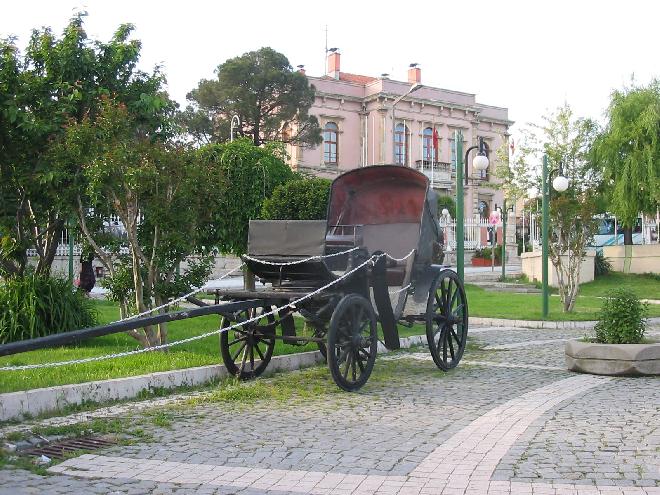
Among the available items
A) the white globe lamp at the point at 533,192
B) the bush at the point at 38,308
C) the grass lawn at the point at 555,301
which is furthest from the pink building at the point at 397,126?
the bush at the point at 38,308

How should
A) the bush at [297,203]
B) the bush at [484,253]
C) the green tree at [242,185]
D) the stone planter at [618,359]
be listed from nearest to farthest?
the stone planter at [618,359] < the bush at [297,203] < the green tree at [242,185] < the bush at [484,253]

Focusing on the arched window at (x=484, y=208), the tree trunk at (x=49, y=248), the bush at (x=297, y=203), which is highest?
the arched window at (x=484, y=208)

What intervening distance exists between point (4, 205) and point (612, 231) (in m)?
40.3

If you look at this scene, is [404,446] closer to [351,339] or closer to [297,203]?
[351,339]

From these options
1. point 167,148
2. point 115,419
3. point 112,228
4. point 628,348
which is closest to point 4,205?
point 112,228

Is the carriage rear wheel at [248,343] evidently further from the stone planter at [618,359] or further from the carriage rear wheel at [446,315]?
the stone planter at [618,359]

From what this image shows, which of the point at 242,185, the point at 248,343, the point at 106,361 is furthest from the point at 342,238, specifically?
the point at 242,185

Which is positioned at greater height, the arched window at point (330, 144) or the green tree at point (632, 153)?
the arched window at point (330, 144)

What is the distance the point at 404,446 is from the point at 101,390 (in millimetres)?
3379

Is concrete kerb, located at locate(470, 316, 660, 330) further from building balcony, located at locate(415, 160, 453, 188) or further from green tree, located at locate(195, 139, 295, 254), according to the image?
building balcony, located at locate(415, 160, 453, 188)

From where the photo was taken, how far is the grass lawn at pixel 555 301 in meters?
18.9

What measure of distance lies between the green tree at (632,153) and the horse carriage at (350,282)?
1019 inches

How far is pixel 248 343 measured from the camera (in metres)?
9.40

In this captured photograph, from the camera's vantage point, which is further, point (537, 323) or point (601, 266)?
point (601, 266)
